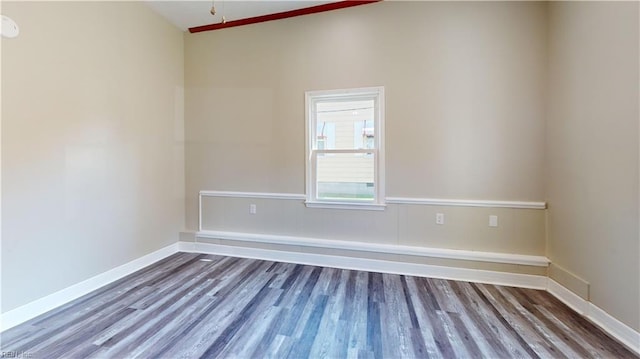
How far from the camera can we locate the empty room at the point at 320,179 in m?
2.00

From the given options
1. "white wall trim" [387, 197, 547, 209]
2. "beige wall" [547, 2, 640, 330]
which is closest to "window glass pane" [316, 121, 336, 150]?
"white wall trim" [387, 197, 547, 209]

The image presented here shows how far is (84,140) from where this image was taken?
263cm

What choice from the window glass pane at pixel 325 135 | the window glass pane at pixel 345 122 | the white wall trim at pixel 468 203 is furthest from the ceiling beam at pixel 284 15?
the white wall trim at pixel 468 203

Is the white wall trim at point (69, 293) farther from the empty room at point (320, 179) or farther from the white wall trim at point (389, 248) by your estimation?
the white wall trim at point (389, 248)

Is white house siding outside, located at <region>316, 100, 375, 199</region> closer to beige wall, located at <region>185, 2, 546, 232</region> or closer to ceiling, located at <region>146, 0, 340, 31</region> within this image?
beige wall, located at <region>185, 2, 546, 232</region>

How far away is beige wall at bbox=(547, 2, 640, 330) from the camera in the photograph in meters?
1.87

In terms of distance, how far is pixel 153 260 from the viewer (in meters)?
3.41

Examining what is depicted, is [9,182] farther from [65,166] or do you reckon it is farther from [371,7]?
[371,7]

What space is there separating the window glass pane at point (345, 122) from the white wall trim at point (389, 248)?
1145mm

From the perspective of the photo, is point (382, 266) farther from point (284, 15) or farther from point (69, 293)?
point (284, 15)

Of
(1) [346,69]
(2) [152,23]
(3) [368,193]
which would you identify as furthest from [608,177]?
(2) [152,23]

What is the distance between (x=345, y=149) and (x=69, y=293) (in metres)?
2.97

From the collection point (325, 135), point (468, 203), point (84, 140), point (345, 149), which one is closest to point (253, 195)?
point (325, 135)

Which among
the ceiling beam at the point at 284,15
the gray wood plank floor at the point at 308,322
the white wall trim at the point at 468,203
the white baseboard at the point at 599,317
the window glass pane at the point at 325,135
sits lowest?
the gray wood plank floor at the point at 308,322
